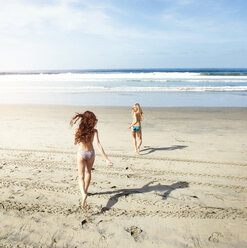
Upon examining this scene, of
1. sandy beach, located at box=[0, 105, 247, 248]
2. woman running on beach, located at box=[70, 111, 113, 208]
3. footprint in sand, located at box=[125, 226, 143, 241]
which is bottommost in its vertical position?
footprint in sand, located at box=[125, 226, 143, 241]

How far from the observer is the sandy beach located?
3.37 m

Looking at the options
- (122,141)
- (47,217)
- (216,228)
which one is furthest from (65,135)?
(216,228)

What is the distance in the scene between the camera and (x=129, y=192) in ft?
15.0

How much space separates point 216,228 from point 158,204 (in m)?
0.99

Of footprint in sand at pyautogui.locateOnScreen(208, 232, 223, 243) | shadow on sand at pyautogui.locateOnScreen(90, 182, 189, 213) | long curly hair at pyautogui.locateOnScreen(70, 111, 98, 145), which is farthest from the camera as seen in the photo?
shadow on sand at pyautogui.locateOnScreen(90, 182, 189, 213)

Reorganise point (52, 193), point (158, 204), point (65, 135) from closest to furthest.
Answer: point (158, 204) < point (52, 193) < point (65, 135)

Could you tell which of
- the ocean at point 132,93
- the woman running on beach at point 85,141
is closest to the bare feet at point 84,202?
the woman running on beach at point 85,141

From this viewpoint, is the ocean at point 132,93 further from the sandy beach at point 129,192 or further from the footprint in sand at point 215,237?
Answer: the footprint in sand at point 215,237

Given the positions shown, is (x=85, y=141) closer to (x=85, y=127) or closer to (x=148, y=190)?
(x=85, y=127)

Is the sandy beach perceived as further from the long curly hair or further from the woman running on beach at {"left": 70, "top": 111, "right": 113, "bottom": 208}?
the long curly hair

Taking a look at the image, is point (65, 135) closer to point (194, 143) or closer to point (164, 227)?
point (194, 143)

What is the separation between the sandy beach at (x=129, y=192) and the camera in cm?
337

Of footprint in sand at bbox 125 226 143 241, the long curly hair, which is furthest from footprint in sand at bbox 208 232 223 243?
the long curly hair

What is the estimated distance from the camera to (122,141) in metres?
8.06
